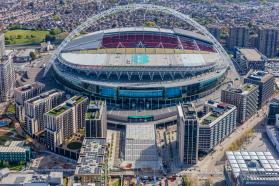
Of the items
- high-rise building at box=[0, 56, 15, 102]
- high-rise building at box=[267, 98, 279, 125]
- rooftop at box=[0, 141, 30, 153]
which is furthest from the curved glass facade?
rooftop at box=[0, 141, 30, 153]

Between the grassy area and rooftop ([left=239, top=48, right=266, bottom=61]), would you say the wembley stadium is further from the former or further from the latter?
the grassy area

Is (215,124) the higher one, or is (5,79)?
(5,79)

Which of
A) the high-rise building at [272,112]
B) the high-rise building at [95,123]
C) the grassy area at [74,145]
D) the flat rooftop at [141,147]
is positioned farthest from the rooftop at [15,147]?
the high-rise building at [272,112]

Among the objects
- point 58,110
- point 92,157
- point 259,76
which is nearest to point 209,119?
point 92,157

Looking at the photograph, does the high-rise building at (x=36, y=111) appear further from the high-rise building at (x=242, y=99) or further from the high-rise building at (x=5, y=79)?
the high-rise building at (x=242, y=99)

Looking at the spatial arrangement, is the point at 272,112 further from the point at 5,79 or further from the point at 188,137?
the point at 5,79

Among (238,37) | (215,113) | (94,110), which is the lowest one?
(215,113)
